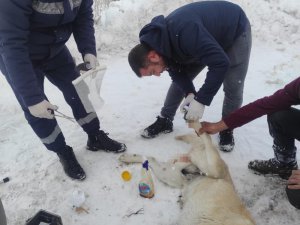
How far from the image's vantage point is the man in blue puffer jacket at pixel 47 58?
98.3 inches

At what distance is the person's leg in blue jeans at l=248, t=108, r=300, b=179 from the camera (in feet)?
9.77

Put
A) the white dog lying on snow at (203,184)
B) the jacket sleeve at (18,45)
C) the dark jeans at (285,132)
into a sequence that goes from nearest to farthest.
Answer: the jacket sleeve at (18,45)
the white dog lying on snow at (203,184)
the dark jeans at (285,132)

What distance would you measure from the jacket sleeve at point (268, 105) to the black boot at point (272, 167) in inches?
25.5

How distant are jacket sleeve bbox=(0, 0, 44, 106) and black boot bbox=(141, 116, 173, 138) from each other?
161 cm

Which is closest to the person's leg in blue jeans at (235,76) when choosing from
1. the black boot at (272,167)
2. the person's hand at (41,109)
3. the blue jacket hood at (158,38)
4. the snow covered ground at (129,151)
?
the snow covered ground at (129,151)

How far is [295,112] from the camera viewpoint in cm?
299

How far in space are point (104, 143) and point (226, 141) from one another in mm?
1414

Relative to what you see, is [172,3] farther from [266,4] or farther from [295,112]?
[295,112]

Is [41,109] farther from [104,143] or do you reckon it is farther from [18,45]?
[104,143]

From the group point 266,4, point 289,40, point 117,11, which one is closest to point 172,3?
point 117,11

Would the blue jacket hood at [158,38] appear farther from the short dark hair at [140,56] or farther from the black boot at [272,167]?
the black boot at [272,167]

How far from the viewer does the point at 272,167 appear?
338cm

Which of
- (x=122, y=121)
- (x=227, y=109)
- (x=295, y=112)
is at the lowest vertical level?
(x=122, y=121)

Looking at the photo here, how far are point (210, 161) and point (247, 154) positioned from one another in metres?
0.87
